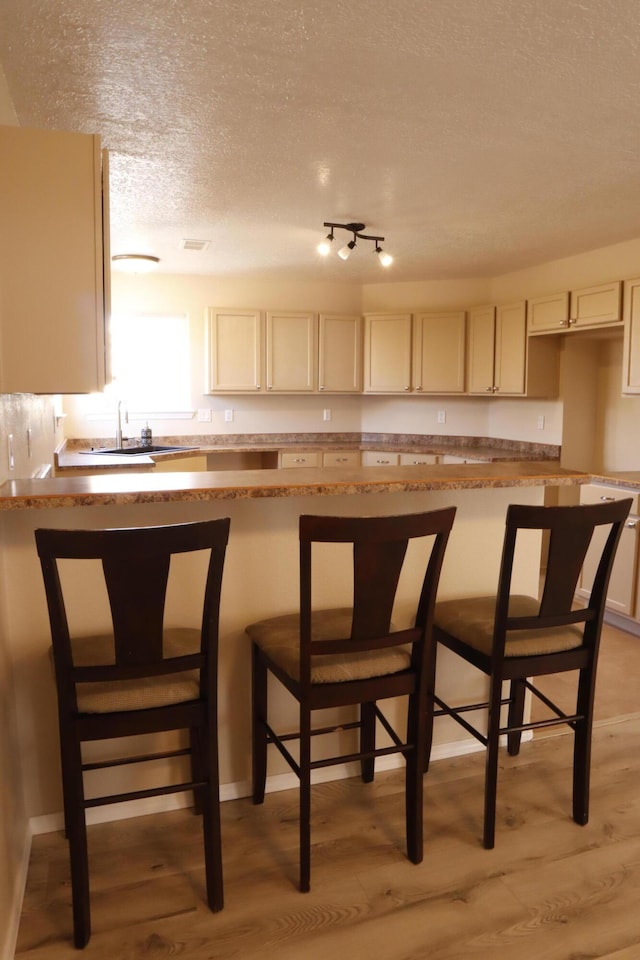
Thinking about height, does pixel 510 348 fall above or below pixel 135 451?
above

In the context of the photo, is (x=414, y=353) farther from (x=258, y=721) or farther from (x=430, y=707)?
(x=258, y=721)

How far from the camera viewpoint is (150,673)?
168 cm

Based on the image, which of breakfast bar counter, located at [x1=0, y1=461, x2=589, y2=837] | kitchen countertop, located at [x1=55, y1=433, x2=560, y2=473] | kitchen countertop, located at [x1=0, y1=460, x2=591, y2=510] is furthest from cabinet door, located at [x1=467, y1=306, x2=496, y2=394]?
kitchen countertop, located at [x1=0, y1=460, x2=591, y2=510]

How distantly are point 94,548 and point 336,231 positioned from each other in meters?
3.31

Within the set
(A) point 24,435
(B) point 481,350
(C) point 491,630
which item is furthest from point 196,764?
(B) point 481,350

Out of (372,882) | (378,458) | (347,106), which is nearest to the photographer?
(372,882)

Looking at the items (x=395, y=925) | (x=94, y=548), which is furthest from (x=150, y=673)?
(x=395, y=925)

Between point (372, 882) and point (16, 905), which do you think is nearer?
point (16, 905)

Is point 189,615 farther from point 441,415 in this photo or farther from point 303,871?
point 441,415

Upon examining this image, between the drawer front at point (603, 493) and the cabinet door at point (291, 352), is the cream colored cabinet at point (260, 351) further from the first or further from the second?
the drawer front at point (603, 493)

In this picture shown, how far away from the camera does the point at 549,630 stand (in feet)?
7.07

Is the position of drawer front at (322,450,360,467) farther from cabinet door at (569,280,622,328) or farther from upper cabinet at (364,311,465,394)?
cabinet door at (569,280,622,328)

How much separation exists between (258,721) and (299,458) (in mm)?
3835

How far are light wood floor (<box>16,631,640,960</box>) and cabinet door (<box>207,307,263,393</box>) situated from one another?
4.01 metres
